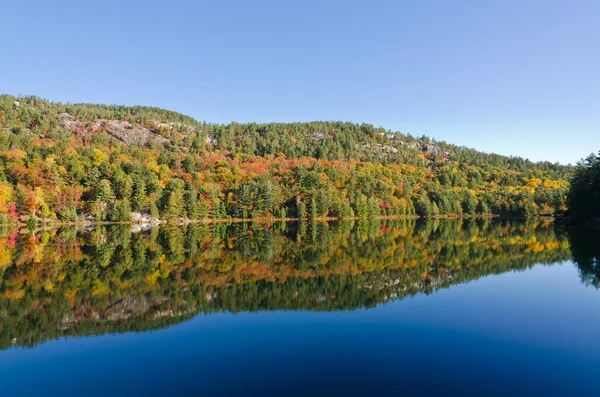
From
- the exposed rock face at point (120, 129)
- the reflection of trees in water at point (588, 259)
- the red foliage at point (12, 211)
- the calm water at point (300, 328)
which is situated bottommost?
the calm water at point (300, 328)

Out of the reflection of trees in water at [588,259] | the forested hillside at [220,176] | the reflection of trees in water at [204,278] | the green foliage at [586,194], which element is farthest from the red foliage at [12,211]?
the green foliage at [586,194]

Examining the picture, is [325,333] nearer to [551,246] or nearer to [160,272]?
[160,272]

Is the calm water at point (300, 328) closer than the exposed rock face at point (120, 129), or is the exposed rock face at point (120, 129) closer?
the calm water at point (300, 328)

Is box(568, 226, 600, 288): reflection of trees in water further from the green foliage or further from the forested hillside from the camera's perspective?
the forested hillside

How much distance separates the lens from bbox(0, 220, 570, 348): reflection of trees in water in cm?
1576

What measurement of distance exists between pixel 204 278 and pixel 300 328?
1034cm

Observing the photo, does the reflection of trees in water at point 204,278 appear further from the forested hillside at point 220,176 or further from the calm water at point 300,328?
the forested hillside at point 220,176

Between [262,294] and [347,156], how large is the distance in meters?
158

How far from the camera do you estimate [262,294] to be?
19.0m

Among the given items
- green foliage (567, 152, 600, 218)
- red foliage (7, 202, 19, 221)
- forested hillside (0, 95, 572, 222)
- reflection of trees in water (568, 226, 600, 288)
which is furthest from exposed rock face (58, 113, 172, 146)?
reflection of trees in water (568, 226, 600, 288)

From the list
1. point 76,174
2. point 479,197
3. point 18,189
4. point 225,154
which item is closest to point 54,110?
point 225,154

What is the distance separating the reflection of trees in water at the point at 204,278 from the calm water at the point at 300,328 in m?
0.12

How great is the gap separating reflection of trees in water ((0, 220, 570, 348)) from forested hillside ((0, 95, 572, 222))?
51.0m

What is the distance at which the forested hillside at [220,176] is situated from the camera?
83938 millimetres
